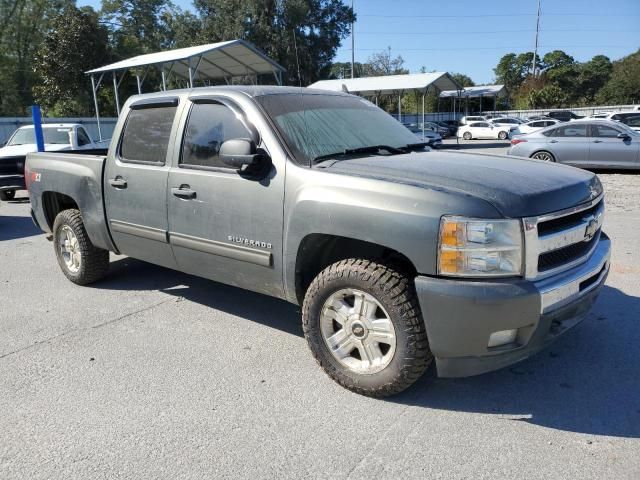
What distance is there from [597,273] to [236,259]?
234 centimetres

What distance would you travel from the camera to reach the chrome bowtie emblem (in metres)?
3.17

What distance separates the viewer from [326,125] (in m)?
3.87

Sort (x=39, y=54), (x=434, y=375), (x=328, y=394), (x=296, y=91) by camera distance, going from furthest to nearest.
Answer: (x=39, y=54) → (x=296, y=91) → (x=434, y=375) → (x=328, y=394)

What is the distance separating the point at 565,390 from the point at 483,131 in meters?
35.4

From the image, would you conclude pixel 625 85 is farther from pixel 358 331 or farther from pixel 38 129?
pixel 358 331

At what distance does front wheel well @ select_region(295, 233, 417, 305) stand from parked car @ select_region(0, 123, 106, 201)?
9.15 m

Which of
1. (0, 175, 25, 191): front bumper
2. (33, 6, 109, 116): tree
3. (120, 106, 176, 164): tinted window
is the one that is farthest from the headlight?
(33, 6, 109, 116): tree

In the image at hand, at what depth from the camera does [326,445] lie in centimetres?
274

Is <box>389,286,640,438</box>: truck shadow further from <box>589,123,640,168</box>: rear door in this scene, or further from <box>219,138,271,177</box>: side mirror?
<box>589,123,640,168</box>: rear door

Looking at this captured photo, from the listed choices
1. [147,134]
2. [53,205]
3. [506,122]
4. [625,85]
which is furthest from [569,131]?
[625,85]

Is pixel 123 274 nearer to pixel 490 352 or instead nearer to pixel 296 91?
pixel 296 91

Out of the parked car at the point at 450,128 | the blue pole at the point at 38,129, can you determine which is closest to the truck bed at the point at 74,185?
the blue pole at the point at 38,129

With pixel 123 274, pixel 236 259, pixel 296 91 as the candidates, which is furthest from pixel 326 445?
pixel 123 274

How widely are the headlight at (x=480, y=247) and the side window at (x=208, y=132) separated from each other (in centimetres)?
166
